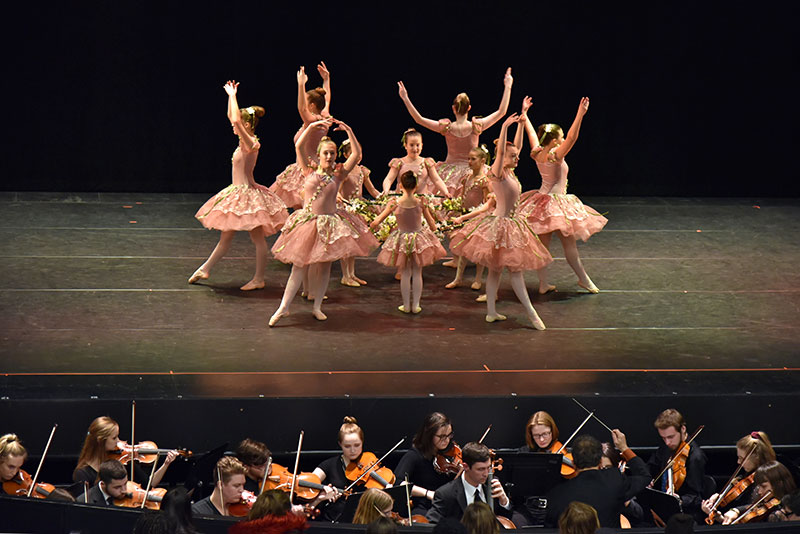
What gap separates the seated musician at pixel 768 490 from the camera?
487cm

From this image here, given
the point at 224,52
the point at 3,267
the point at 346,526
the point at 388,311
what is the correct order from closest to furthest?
the point at 346,526, the point at 388,311, the point at 3,267, the point at 224,52

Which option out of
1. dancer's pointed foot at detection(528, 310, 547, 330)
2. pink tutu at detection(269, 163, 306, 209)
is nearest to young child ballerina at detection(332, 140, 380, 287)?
pink tutu at detection(269, 163, 306, 209)

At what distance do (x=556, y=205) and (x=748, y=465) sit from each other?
3065 mm

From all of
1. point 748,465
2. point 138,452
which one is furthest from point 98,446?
point 748,465

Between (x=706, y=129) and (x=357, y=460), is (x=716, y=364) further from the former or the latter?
(x=706, y=129)

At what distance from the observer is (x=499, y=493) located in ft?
16.0

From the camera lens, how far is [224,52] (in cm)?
1088

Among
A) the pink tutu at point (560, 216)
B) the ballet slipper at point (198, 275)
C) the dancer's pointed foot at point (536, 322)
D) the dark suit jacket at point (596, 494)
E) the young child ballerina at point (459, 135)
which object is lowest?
the ballet slipper at point (198, 275)

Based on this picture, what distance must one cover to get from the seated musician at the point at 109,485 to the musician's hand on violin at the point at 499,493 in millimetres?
1485

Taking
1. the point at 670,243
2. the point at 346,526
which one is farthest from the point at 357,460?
the point at 670,243

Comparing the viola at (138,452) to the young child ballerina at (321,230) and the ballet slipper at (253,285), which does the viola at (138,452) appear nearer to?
the young child ballerina at (321,230)

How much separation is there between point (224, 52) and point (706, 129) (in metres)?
4.68

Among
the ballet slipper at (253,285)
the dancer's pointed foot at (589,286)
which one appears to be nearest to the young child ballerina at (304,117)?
the ballet slipper at (253,285)

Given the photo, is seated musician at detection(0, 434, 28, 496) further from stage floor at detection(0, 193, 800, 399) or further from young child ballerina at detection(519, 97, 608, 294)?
young child ballerina at detection(519, 97, 608, 294)
